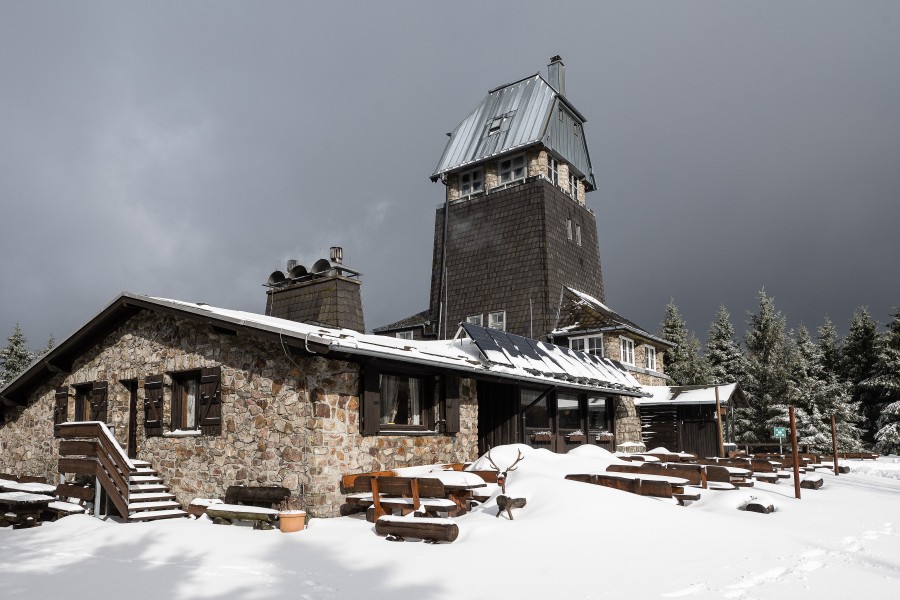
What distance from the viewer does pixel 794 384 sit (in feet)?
117

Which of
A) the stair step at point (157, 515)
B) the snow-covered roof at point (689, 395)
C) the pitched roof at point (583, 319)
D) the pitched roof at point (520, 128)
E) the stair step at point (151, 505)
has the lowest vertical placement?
the stair step at point (157, 515)

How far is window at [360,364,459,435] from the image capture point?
1166 centimetres

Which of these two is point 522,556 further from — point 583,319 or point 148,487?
point 583,319

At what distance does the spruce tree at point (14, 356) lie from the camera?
37.8 metres

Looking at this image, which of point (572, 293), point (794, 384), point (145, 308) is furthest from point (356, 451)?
point (794, 384)

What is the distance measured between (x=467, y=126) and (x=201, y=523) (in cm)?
2498

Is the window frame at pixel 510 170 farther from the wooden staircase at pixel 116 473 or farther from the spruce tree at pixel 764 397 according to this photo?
the wooden staircase at pixel 116 473

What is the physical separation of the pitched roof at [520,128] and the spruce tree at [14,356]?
25.8 metres

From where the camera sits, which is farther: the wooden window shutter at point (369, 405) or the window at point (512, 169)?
the window at point (512, 169)

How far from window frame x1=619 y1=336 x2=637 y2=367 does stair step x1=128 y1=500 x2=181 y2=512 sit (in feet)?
59.4

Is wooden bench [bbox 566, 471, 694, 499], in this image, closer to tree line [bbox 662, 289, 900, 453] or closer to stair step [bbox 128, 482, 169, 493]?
stair step [bbox 128, 482, 169, 493]

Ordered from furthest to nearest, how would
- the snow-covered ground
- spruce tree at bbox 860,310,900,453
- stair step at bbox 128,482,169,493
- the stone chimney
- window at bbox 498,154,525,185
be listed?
1. spruce tree at bbox 860,310,900,453
2. window at bbox 498,154,525,185
3. the stone chimney
4. stair step at bbox 128,482,169,493
5. the snow-covered ground

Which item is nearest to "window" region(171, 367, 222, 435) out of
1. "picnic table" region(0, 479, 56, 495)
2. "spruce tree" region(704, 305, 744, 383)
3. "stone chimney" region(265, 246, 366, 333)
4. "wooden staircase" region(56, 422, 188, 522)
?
"wooden staircase" region(56, 422, 188, 522)

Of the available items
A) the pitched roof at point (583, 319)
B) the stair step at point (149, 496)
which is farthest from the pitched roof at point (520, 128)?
the stair step at point (149, 496)
